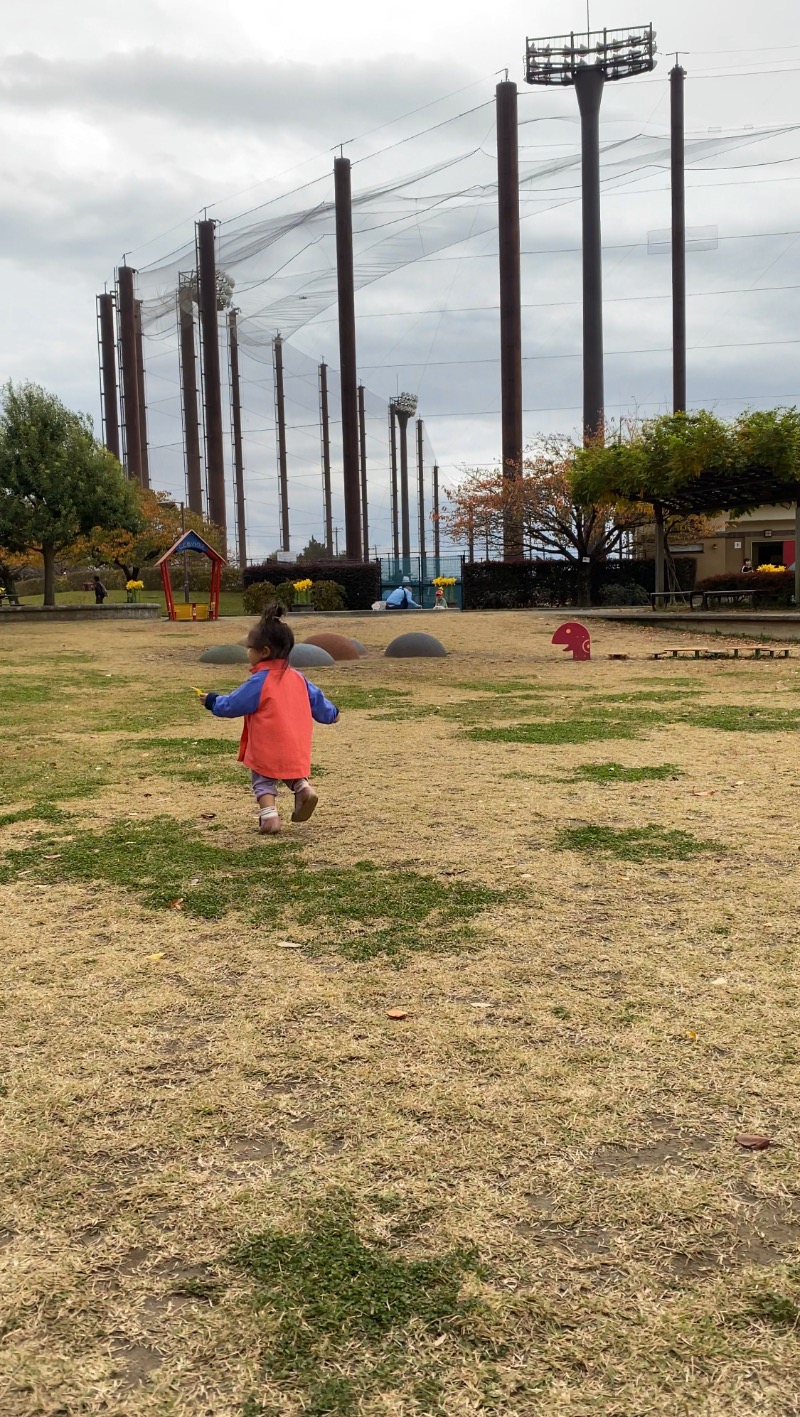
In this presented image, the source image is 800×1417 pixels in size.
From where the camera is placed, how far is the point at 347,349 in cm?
4406

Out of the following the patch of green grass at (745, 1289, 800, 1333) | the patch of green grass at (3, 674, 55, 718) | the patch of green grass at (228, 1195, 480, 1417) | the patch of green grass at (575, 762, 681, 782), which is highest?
the patch of green grass at (3, 674, 55, 718)

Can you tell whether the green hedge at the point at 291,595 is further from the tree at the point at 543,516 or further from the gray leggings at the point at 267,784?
the gray leggings at the point at 267,784

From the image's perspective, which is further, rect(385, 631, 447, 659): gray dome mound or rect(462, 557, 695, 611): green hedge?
rect(462, 557, 695, 611): green hedge

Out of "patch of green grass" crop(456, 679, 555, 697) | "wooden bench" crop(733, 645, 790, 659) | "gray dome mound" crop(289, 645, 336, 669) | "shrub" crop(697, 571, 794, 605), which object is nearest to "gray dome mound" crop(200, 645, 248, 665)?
"gray dome mound" crop(289, 645, 336, 669)

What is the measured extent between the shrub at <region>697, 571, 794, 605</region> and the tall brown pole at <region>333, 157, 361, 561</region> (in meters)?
16.2

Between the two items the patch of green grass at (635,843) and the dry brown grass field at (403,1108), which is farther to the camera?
the patch of green grass at (635,843)

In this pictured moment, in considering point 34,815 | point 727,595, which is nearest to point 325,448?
point 727,595

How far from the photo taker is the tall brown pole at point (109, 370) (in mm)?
57344

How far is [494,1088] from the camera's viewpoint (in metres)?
2.82

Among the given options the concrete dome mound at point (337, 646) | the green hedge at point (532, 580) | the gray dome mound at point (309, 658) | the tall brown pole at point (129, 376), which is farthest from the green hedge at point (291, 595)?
the tall brown pole at point (129, 376)

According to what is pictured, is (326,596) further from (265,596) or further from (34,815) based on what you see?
(34,815)

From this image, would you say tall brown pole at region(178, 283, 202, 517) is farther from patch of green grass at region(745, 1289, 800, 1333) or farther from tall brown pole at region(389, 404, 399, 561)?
patch of green grass at region(745, 1289, 800, 1333)

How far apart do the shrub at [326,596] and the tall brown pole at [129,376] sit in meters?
24.2

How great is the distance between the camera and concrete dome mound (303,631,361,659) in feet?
59.0
